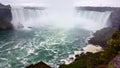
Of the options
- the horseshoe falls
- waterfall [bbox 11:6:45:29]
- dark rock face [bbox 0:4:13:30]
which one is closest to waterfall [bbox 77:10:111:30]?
the horseshoe falls

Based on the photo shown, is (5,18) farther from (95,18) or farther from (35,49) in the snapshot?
(35,49)

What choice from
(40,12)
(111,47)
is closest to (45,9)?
(40,12)

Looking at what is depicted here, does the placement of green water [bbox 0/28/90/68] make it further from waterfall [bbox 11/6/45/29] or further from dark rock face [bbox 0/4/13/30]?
waterfall [bbox 11/6/45/29]

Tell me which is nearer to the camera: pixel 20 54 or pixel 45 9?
pixel 20 54

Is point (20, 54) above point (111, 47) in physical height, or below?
below

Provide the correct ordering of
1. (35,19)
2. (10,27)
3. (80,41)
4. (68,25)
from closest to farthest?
(80,41), (10,27), (68,25), (35,19)

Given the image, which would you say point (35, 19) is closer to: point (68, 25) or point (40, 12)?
point (40, 12)

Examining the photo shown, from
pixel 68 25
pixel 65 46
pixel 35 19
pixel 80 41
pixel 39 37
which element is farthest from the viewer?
pixel 35 19
